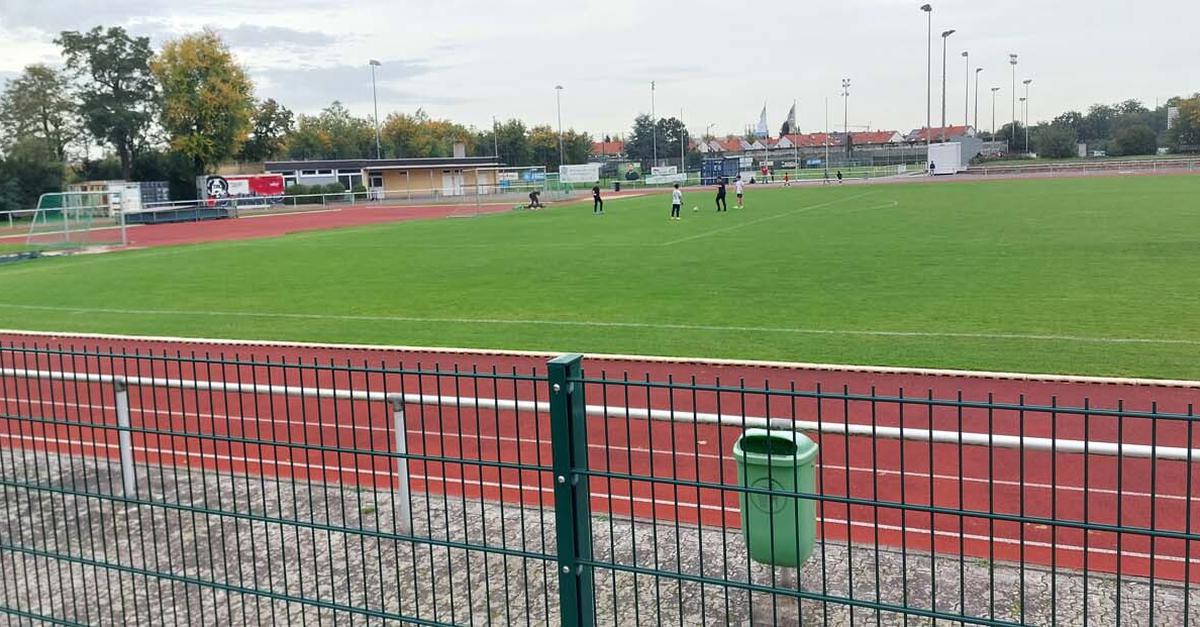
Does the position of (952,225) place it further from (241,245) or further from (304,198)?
(304,198)

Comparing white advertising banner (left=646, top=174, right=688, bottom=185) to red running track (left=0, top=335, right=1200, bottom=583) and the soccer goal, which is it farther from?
red running track (left=0, top=335, right=1200, bottom=583)

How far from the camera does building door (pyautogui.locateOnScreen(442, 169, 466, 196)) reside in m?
83.7

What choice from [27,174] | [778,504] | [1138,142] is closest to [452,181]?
[27,174]

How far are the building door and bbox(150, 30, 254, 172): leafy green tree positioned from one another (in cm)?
1780

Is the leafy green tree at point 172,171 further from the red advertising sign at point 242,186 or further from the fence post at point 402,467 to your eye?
the fence post at point 402,467

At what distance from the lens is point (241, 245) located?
3788 centimetres

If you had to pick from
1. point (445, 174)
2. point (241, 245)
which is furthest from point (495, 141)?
point (241, 245)

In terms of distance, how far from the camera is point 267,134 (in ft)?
344

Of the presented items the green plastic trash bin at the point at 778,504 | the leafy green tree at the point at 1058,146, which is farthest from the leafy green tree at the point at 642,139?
the green plastic trash bin at the point at 778,504

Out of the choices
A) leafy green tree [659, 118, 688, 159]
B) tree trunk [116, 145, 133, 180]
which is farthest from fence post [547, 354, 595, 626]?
leafy green tree [659, 118, 688, 159]

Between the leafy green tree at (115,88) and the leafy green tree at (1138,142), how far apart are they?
97.8 metres

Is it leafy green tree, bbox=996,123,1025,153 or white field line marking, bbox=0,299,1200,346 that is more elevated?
leafy green tree, bbox=996,123,1025,153

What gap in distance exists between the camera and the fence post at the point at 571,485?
3.99 metres

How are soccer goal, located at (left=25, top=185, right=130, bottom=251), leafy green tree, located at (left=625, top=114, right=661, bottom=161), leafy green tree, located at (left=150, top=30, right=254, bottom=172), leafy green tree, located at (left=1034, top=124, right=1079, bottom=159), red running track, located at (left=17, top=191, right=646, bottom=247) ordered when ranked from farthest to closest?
leafy green tree, located at (left=625, top=114, right=661, bottom=161) → leafy green tree, located at (left=1034, top=124, right=1079, bottom=159) → leafy green tree, located at (left=150, top=30, right=254, bottom=172) → red running track, located at (left=17, top=191, right=646, bottom=247) → soccer goal, located at (left=25, top=185, right=130, bottom=251)
